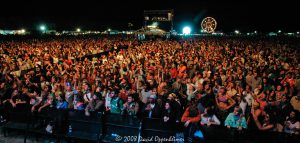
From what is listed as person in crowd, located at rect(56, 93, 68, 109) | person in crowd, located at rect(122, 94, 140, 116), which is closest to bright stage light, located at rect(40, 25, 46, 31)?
person in crowd, located at rect(56, 93, 68, 109)

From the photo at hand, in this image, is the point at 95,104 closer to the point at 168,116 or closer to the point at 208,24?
the point at 168,116

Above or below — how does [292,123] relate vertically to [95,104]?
below

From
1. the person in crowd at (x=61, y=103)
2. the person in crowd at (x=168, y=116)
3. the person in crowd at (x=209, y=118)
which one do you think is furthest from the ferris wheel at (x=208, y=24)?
the person in crowd at (x=168, y=116)

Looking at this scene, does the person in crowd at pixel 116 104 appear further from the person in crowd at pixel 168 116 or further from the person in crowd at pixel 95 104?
the person in crowd at pixel 168 116

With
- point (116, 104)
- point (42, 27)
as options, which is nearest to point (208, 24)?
point (116, 104)

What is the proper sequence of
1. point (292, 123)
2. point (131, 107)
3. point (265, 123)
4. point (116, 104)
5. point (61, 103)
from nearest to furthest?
point (292, 123) < point (265, 123) < point (131, 107) < point (116, 104) < point (61, 103)

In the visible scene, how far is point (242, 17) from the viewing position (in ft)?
314

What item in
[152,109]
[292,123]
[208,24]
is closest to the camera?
[292,123]

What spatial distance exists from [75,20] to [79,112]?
89833mm

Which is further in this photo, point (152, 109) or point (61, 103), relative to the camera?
point (61, 103)

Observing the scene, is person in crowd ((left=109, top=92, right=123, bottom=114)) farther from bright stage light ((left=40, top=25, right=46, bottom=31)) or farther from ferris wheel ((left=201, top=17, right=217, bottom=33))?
bright stage light ((left=40, top=25, right=46, bottom=31))

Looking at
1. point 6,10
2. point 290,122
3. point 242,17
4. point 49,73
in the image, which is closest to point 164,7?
point 242,17

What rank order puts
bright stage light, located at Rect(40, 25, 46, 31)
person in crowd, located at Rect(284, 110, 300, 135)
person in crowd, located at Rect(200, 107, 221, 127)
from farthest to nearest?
bright stage light, located at Rect(40, 25, 46, 31)
person in crowd, located at Rect(200, 107, 221, 127)
person in crowd, located at Rect(284, 110, 300, 135)

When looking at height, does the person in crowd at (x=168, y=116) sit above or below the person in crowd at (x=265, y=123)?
above
